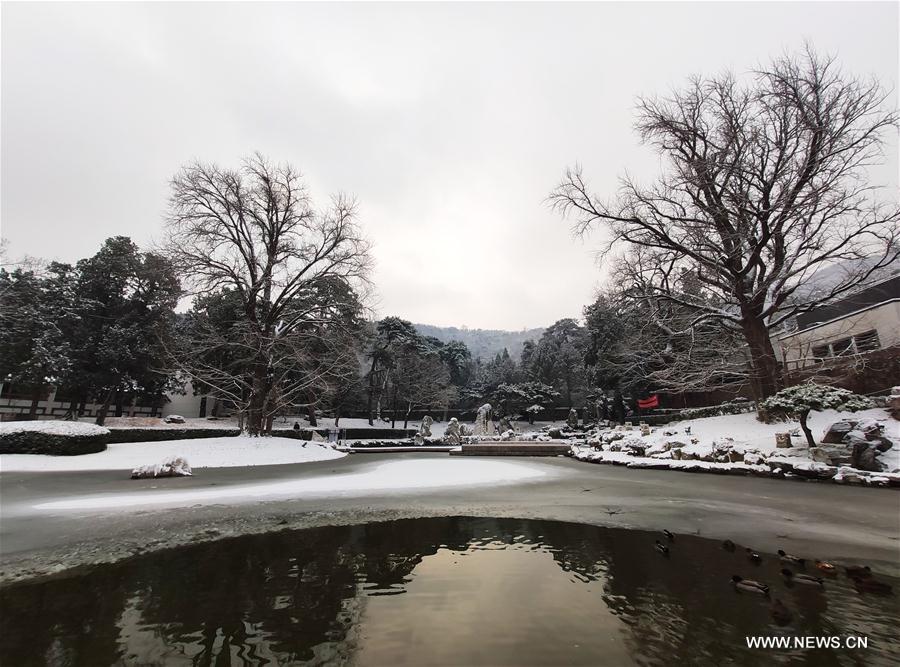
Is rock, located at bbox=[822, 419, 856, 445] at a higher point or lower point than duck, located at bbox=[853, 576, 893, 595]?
higher

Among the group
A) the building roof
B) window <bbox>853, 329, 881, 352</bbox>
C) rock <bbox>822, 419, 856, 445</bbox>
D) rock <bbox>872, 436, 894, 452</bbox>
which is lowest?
rock <bbox>872, 436, 894, 452</bbox>

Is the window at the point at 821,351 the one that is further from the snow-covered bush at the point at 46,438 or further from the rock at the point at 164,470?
the snow-covered bush at the point at 46,438

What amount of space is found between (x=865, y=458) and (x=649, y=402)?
2348 centimetres

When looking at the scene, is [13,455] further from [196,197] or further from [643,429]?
[643,429]

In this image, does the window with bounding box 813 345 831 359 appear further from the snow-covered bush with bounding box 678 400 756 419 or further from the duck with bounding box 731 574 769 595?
the duck with bounding box 731 574 769 595

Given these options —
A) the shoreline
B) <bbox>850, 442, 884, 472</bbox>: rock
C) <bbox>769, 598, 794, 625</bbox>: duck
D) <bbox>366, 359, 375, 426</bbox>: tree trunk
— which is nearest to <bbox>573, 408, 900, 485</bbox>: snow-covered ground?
<bbox>850, 442, 884, 472</bbox>: rock

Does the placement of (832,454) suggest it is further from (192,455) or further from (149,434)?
(149,434)

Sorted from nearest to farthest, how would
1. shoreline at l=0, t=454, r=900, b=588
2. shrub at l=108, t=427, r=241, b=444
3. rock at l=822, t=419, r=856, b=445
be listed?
shoreline at l=0, t=454, r=900, b=588, rock at l=822, t=419, r=856, b=445, shrub at l=108, t=427, r=241, b=444

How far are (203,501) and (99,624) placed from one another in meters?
4.79

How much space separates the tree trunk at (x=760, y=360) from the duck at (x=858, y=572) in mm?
12589

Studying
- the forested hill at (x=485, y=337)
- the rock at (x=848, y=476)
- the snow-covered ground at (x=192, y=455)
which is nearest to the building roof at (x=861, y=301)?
the rock at (x=848, y=476)

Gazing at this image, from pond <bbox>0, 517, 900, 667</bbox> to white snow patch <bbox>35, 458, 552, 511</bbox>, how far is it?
11.2 feet

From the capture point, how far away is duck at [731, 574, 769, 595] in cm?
315

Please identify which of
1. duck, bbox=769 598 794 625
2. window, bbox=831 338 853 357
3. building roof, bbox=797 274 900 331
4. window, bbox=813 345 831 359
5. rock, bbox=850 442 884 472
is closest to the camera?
duck, bbox=769 598 794 625
